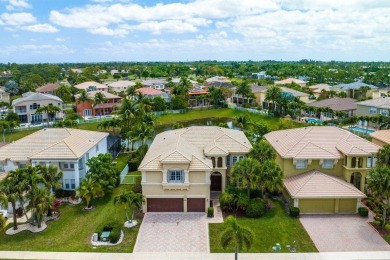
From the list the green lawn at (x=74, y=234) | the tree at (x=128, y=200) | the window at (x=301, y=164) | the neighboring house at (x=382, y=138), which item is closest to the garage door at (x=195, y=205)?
the tree at (x=128, y=200)

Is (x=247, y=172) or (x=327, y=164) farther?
(x=327, y=164)

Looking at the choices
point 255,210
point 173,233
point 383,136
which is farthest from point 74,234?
point 383,136

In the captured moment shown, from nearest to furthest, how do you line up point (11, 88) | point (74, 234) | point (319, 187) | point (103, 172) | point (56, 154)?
point (74, 234)
point (319, 187)
point (103, 172)
point (56, 154)
point (11, 88)

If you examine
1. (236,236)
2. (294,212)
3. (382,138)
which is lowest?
(294,212)

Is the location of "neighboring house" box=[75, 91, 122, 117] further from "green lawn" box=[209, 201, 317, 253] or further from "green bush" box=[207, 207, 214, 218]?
"green lawn" box=[209, 201, 317, 253]

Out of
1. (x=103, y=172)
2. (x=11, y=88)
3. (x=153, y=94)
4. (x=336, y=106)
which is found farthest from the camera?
(x=11, y=88)

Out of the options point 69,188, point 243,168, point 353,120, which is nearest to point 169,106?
point 353,120

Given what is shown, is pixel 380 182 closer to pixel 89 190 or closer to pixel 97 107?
pixel 89 190
